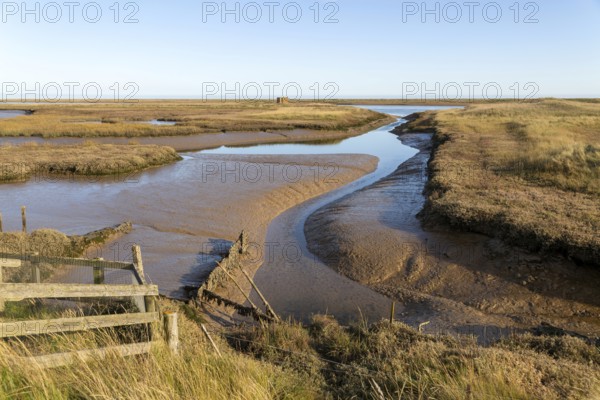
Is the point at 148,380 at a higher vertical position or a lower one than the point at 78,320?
lower

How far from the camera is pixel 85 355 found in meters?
4.66

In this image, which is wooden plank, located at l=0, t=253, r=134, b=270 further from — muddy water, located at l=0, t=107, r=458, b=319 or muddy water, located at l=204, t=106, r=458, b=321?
muddy water, located at l=204, t=106, r=458, b=321

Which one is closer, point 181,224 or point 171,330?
point 171,330

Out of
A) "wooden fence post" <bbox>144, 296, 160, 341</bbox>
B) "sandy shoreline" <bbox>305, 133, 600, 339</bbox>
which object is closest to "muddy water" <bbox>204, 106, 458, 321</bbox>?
"sandy shoreline" <bbox>305, 133, 600, 339</bbox>

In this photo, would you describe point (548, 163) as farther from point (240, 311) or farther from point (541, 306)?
point (240, 311)

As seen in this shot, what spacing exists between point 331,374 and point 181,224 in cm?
1287

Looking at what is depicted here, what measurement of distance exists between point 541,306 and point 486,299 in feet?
4.10

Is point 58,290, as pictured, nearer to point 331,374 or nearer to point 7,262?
point 7,262

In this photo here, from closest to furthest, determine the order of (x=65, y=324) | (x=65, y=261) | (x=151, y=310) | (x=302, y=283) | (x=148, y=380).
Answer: (x=148, y=380), (x=65, y=324), (x=151, y=310), (x=65, y=261), (x=302, y=283)

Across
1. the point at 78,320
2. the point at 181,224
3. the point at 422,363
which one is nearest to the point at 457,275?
the point at 422,363

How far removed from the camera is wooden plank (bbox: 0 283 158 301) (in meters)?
4.47

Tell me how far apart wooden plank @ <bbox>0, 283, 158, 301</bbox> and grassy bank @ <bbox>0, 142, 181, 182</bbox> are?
82.3 feet

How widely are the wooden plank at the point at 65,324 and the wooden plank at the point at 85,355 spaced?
1.26 ft

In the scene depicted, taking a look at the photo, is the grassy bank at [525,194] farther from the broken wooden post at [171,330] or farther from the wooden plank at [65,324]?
the wooden plank at [65,324]
